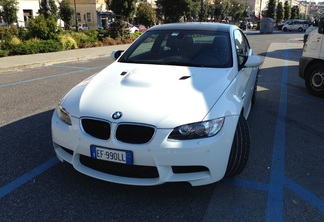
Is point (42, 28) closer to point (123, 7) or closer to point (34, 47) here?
point (34, 47)

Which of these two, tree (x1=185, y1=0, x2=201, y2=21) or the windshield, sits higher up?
tree (x1=185, y1=0, x2=201, y2=21)

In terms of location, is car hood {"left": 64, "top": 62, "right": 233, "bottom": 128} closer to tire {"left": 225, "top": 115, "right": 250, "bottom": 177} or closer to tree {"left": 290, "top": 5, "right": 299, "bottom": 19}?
tire {"left": 225, "top": 115, "right": 250, "bottom": 177}

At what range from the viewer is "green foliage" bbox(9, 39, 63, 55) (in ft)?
46.1

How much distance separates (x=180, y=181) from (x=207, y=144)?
1.30 ft

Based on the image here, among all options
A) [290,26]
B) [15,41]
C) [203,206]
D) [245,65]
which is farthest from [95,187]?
[290,26]

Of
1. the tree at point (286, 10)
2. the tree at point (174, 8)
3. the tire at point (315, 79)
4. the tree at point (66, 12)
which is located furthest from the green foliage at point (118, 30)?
the tree at point (286, 10)

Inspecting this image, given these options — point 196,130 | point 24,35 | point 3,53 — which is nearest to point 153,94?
point 196,130

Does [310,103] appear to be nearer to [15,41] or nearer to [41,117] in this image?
[41,117]

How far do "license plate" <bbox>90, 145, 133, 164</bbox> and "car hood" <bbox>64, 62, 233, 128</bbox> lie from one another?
27cm

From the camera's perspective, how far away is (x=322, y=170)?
3.55 meters

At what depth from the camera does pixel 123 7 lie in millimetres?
29391

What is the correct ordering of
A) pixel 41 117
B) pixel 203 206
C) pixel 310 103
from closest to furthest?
pixel 203 206 < pixel 41 117 < pixel 310 103

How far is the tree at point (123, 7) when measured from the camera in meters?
29.1

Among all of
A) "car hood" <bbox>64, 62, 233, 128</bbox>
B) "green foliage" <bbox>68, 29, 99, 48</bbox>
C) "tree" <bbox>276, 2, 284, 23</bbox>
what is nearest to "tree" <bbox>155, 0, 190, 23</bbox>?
"green foliage" <bbox>68, 29, 99, 48</bbox>
